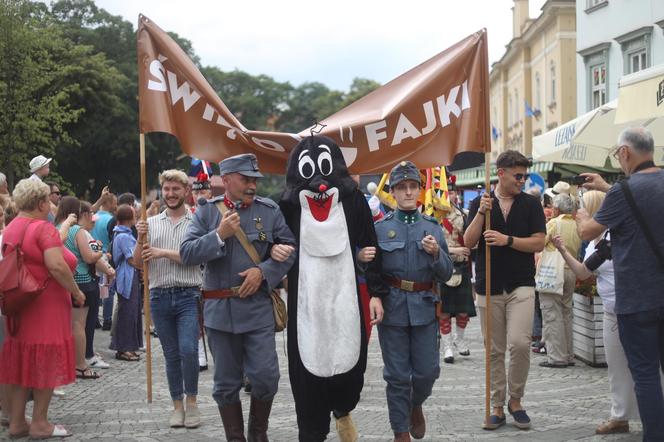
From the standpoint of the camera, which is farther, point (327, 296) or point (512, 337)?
point (512, 337)

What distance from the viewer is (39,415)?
696 cm

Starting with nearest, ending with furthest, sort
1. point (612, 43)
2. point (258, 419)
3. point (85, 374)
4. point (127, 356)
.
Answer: point (258, 419), point (85, 374), point (127, 356), point (612, 43)

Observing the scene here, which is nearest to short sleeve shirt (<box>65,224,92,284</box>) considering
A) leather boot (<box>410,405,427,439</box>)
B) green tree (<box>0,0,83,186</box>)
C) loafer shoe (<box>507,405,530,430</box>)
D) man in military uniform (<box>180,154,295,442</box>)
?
man in military uniform (<box>180,154,295,442</box>)

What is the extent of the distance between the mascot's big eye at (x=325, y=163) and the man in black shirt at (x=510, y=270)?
1561 millimetres

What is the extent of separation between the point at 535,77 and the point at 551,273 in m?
37.1

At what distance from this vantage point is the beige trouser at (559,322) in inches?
398

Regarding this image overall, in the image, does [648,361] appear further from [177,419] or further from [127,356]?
[127,356]

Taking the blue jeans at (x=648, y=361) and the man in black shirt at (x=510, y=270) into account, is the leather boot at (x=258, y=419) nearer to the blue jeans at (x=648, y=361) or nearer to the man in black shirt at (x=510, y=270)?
the man in black shirt at (x=510, y=270)

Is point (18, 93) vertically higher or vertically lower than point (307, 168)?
higher

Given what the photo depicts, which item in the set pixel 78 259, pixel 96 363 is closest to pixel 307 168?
pixel 78 259

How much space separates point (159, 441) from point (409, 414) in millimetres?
1926

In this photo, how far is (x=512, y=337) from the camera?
6.93 meters

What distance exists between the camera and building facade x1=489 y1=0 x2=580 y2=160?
1543 inches

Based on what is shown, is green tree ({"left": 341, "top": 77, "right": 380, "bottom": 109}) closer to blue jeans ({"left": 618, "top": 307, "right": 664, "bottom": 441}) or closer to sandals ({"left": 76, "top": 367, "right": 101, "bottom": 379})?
sandals ({"left": 76, "top": 367, "right": 101, "bottom": 379})
